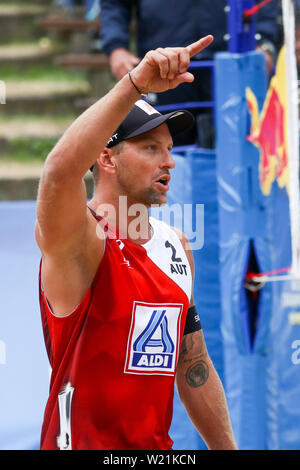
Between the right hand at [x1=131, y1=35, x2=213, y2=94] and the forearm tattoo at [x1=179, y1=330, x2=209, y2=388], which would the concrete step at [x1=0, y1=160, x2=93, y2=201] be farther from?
the right hand at [x1=131, y1=35, x2=213, y2=94]

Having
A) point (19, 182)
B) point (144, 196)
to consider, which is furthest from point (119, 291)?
point (19, 182)

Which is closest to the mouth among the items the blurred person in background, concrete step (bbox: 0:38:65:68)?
the blurred person in background

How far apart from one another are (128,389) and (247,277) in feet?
5.45

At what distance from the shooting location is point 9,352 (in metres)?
4.58

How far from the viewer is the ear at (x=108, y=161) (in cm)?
249

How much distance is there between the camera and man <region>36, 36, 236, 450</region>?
1.95 m

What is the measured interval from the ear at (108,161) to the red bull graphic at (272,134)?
1.46 metres

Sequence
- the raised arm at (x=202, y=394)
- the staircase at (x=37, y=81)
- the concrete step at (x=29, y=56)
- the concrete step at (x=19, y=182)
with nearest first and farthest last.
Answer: the raised arm at (x=202, y=394) → the concrete step at (x=19, y=182) → the staircase at (x=37, y=81) → the concrete step at (x=29, y=56)

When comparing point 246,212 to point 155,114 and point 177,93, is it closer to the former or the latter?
point 177,93

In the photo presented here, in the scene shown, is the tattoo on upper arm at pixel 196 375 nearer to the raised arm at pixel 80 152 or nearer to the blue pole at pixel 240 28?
the raised arm at pixel 80 152

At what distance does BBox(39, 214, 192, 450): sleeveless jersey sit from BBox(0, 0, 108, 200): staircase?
7.03 metres

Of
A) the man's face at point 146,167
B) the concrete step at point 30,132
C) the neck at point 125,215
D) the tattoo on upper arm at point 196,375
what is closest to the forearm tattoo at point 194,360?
the tattoo on upper arm at point 196,375

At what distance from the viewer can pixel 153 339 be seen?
2.33 metres

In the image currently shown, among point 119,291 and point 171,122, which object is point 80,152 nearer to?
point 119,291
